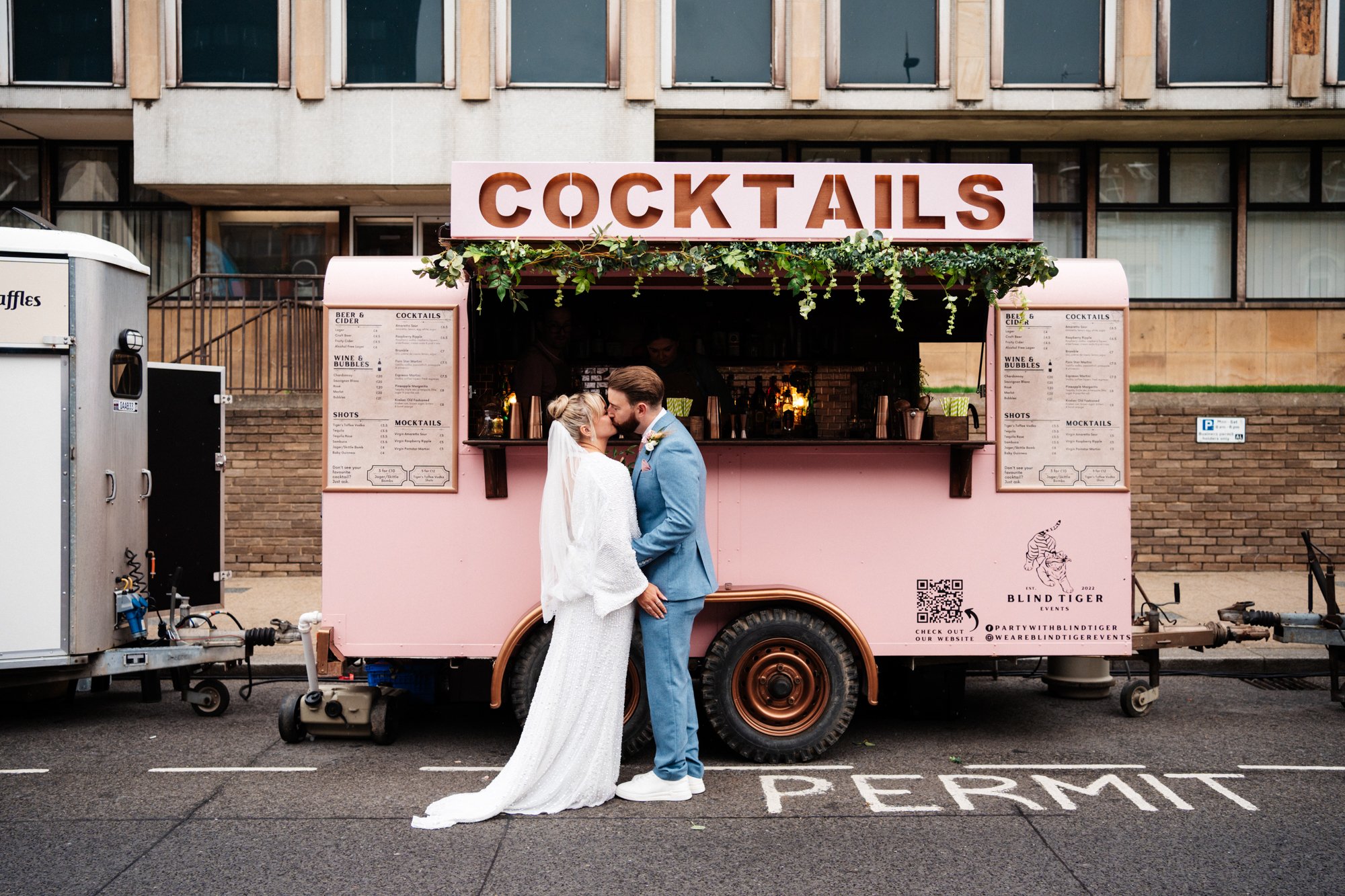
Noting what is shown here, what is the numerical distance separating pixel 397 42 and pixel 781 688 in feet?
34.3

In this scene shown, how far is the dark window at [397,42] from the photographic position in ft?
43.3

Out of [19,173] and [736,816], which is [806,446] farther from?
[19,173]

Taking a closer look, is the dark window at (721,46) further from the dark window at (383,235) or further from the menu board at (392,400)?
the menu board at (392,400)

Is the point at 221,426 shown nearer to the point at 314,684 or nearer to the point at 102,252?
the point at 102,252

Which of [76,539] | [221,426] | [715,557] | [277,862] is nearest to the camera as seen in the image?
[277,862]

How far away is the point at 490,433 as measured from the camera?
624 cm

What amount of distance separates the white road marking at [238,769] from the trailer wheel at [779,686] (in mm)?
2293

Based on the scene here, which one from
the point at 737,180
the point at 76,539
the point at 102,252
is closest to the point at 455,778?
the point at 76,539

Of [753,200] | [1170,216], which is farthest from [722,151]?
[753,200]

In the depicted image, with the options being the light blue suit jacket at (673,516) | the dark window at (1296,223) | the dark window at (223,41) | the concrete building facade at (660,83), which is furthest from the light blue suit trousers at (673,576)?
the dark window at (1296,223)

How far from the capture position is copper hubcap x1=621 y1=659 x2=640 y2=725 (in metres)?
5.93

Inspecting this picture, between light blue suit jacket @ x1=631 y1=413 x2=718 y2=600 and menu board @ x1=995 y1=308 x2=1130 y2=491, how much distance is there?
1.95 metres

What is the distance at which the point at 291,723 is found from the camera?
6.36 m

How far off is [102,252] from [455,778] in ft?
13.5
